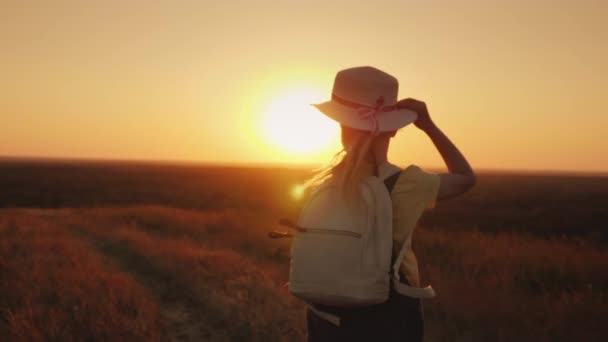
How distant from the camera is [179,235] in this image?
43.7 ft

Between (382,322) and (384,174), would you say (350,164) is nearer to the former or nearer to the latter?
(384,174)

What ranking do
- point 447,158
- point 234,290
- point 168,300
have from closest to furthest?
point 447,158
point 234,290
point 168,300

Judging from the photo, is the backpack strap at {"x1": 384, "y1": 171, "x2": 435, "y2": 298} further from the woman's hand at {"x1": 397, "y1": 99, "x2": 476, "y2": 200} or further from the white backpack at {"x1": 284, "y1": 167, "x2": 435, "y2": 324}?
the woman's hand at {"x1": 397, "y1": 99, "x2": 476, "y2": 200}

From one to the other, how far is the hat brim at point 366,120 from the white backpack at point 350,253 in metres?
0.18

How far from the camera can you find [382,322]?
5.79ft

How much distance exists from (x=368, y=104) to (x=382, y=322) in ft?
2.45

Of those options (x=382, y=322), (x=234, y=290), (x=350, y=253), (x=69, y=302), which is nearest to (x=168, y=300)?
(x=234, y=290)

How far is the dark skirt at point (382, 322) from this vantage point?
176 cm

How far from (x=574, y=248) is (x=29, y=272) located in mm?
9196

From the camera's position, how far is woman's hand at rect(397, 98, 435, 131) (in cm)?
182

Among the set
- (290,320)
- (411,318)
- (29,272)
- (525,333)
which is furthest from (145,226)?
(411,318)

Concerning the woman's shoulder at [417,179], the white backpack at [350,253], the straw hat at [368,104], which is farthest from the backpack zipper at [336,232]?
the straw hat at [368,104]

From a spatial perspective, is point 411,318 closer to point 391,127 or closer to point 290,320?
point 391,127

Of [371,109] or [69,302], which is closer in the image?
[371,109]
